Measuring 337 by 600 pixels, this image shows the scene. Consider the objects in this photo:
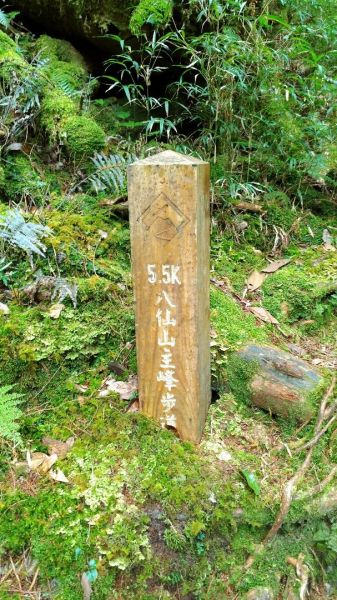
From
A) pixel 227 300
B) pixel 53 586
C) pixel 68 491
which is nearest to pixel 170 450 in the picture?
pixel 68 491

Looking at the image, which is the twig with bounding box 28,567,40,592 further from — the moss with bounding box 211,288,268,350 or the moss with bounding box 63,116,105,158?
the moss with bounding box 63,116,105,158

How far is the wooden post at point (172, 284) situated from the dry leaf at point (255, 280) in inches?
55.7

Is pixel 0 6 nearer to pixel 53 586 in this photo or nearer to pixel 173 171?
pixel 173 171

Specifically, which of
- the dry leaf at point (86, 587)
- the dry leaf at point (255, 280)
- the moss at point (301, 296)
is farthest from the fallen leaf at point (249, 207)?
the dry leaf at point (86, 587)

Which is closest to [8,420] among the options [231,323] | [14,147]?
[231,323]

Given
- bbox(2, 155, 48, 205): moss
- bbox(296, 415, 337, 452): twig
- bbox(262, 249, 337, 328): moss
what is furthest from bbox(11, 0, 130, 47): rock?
bbox(296, 415, 337, 452): twig

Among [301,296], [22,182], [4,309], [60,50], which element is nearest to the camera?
[4,309]

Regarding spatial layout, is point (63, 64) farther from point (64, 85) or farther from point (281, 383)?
point (281, 383)

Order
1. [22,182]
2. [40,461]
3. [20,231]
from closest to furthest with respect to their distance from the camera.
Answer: [40,461]
[20,231]
[22,182]

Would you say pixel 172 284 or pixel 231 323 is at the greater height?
pixel 172 284

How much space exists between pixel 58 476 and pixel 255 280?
2395 millimetres

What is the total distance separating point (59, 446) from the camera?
244 centimetres

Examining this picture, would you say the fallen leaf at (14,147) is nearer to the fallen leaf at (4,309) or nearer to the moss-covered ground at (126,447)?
the moss-covered ground at (126,447)

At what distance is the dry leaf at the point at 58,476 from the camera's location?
7.36 ft
